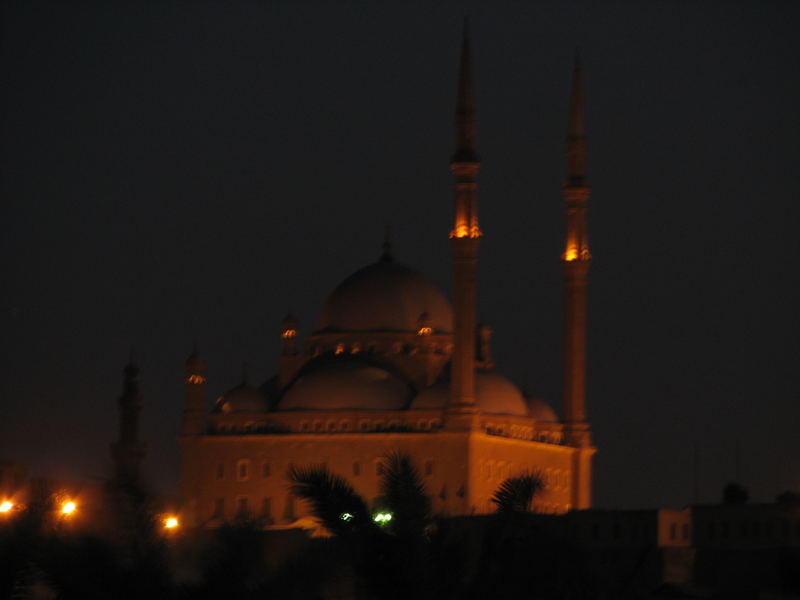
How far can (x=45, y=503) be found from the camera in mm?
28062

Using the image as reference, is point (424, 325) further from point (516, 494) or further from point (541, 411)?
point (516, 494)

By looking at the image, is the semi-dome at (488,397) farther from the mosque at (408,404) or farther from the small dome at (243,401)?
the small dome at (243,401)

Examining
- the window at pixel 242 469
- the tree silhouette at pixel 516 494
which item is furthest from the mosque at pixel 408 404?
the tree silhouette at pixel 516 494

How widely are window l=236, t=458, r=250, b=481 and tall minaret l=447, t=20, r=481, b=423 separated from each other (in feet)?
23.6

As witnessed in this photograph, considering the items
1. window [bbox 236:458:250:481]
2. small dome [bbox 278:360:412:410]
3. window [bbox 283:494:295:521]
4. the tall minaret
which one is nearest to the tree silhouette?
the tall minaret

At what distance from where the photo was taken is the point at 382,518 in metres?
26.0

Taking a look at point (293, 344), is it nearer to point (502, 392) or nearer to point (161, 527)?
point (502, 392)

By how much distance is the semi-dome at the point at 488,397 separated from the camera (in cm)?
6438

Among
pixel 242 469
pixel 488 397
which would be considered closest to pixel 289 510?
pixel 242 469

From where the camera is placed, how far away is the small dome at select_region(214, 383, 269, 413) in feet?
218

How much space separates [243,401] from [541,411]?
9.52 meters

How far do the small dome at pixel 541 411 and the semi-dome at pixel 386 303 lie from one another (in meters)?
3.75

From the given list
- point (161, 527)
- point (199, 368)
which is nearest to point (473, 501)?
point (199, 368)

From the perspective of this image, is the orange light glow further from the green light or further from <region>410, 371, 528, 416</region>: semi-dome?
the green light
